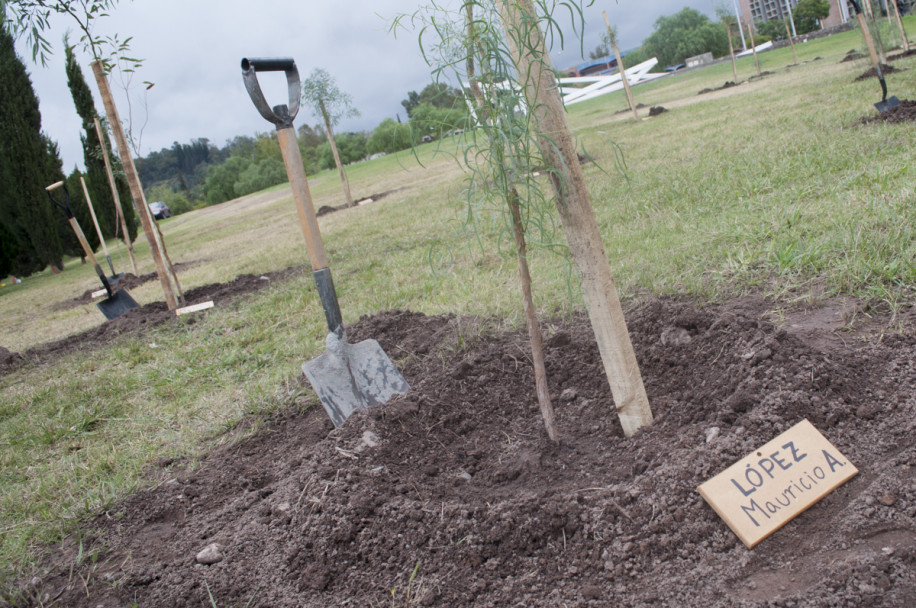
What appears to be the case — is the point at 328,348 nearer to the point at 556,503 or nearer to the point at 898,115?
the point at 556,503

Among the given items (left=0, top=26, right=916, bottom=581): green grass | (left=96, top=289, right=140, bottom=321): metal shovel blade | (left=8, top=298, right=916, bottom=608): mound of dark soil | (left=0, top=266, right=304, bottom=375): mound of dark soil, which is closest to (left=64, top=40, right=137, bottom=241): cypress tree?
(left=0, top=26, right=916, bottom=581): green grass

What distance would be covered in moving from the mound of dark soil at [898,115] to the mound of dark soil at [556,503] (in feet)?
15.8

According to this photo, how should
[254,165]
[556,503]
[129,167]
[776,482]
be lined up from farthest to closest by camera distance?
1. [254,165]
2. [129,167]
3. [556,503]
4. [776,482]

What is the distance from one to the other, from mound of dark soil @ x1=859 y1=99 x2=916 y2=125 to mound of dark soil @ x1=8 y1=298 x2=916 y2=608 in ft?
15.8

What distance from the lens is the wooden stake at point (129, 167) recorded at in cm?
550

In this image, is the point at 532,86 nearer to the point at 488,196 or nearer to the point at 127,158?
the point at 488,196

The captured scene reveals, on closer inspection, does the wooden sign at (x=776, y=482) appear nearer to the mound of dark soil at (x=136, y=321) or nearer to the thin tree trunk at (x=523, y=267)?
the thin tree trunk at (x=523, y=267)

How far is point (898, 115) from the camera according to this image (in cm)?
615

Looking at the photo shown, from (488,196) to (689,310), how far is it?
4.28ft

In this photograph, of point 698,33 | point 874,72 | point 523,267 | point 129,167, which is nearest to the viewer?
point 523,267

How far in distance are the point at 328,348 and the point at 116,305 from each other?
521cm

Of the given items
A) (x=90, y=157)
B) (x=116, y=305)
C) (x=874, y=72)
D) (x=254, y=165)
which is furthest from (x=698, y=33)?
(x=116, y=305)

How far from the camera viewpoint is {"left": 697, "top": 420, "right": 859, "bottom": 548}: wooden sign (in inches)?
63.8

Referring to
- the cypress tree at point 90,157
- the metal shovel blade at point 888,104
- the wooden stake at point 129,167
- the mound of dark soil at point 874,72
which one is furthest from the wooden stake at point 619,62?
the cypress tree at point 90,157
